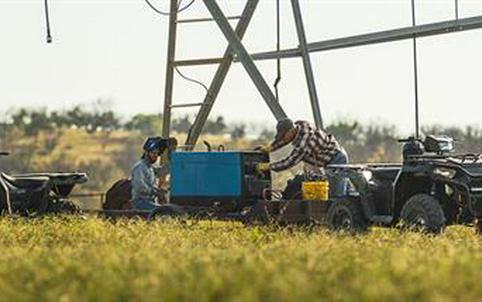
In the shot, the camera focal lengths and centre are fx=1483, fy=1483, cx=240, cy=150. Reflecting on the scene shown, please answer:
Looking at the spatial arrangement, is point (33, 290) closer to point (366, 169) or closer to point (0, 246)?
point (0, 246)

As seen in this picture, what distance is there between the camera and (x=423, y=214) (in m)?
16.1

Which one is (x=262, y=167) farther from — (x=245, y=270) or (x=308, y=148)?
(x=245, y=270)

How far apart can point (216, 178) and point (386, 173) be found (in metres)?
2.91

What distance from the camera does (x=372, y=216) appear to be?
1719cm

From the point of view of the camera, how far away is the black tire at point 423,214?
15938 mm

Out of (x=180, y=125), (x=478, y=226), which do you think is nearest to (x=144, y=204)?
(x=478, y=226)

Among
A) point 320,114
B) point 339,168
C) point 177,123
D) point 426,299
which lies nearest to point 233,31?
point 320,114

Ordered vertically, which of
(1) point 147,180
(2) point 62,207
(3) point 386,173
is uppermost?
(3) point 386,173

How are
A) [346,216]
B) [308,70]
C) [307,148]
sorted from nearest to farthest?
[346,216]
[307,148]
[308,70]

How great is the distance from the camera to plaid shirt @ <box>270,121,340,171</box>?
1898cm

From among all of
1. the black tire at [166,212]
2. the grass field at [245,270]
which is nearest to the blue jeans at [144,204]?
the black tire at [166,212]

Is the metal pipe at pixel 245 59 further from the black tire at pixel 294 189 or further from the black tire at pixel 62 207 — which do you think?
the black tire at pixel 62 207

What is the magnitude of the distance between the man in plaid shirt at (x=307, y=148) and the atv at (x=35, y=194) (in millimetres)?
4201

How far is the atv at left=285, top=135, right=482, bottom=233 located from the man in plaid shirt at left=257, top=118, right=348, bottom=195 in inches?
31.3
